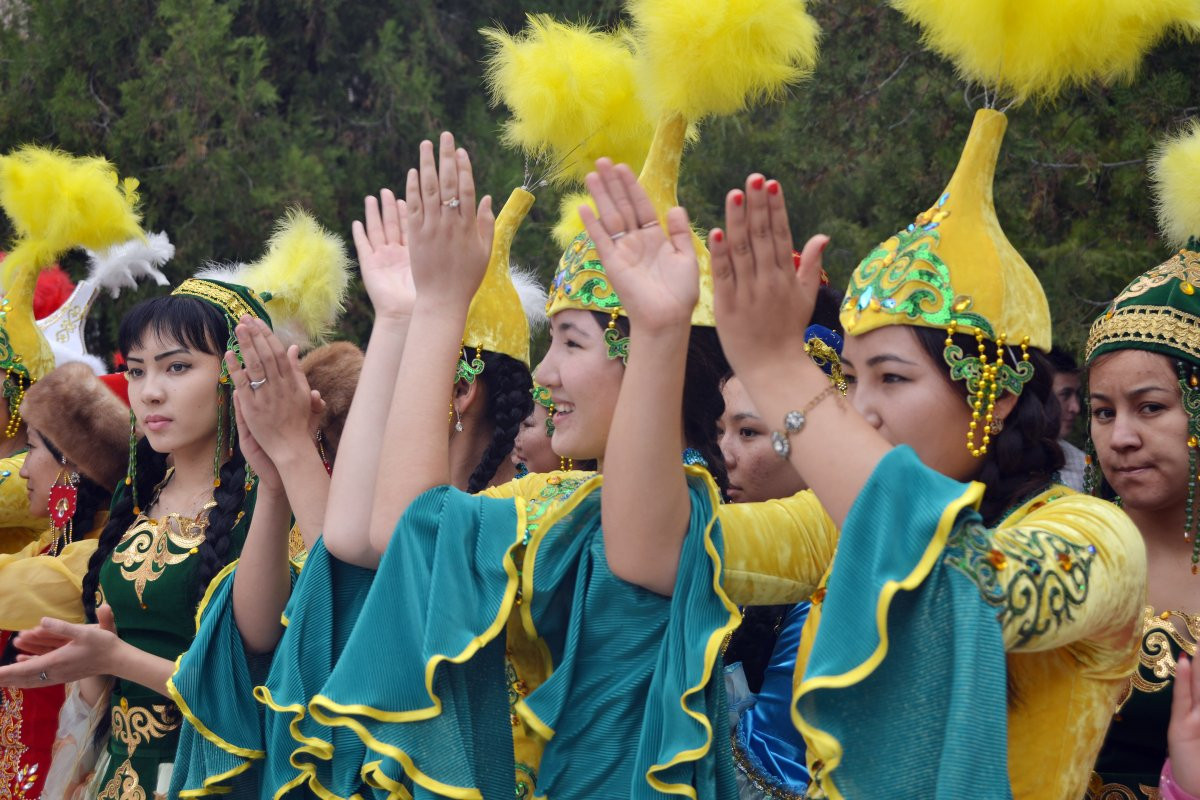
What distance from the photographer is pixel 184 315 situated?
14.0ft

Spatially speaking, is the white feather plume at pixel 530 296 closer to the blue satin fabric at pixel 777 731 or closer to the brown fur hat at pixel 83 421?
the brown fur hat at pixel 83 421

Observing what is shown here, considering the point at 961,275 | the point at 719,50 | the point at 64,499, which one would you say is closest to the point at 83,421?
the point at 64,499

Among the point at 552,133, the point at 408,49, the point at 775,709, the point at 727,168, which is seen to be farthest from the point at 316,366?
the point at 408,49

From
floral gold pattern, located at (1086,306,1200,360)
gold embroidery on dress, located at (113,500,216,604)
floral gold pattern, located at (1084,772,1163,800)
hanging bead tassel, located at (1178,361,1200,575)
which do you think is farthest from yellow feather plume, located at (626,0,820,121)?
gold embroidery on dress, located at (113,500,216,604)

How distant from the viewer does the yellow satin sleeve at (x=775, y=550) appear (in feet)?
8.86

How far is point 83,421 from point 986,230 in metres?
3.20

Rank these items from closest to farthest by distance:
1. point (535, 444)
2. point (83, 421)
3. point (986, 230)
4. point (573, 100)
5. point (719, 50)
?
point (986, 230) → point (719, 50) → point (573, 100) → point (535, 444) → point (83, 421)

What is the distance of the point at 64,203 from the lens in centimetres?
488

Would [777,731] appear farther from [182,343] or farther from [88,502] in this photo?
[88,502]

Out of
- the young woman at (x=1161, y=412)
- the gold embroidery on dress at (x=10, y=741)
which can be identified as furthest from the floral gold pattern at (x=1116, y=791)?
the gold embroidery on dress at (x=10, y=741)

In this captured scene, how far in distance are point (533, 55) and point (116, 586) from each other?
6.40 feet

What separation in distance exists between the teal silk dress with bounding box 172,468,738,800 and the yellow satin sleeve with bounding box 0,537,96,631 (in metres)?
1.76

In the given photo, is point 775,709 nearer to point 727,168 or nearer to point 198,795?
point 198,795

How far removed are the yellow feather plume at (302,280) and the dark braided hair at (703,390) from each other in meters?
1.76
